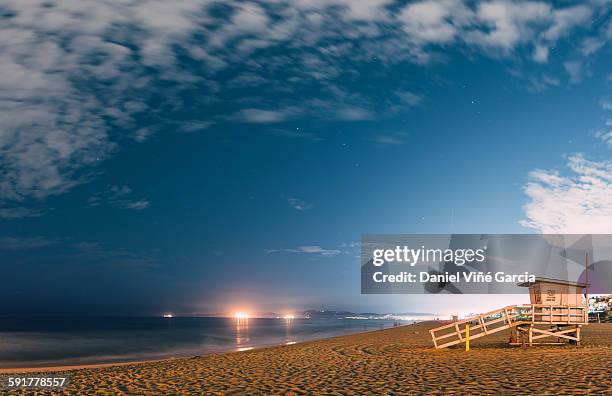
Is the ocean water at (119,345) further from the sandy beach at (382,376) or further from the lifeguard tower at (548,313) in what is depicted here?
the lifeguard tower at (548,313)

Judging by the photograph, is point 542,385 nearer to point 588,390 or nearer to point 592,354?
point 588,390

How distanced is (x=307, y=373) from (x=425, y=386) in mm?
5090

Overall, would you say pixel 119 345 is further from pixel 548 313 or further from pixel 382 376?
pixel 382 376

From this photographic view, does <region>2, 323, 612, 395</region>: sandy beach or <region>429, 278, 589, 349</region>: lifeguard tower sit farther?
<region>429, 278, 589, 349</region>: lifeguard tower

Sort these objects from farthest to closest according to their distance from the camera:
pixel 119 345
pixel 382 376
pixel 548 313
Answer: pixel 119 345 → pixel 548 313 → pixel 382 376

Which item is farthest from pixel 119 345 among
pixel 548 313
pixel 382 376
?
pixel 382 376

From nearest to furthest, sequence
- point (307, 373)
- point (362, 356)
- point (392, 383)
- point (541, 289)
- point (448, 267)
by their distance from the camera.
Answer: point (392, 383), point (307, 373), point (362, 356), point (541, 289), point (448, 267)

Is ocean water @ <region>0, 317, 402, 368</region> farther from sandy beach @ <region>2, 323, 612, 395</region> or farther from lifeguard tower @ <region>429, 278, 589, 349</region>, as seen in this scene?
lifeguard tower @ <region>429, 278, 589, 349</region>

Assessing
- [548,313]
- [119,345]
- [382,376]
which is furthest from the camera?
[119,345]

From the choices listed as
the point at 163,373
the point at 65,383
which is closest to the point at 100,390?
the point at 65,383

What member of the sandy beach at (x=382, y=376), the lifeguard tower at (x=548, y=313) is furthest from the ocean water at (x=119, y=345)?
the lifeguard tower at (x=548, y=313)

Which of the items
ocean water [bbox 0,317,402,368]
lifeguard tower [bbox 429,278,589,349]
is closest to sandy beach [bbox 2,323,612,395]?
lifeguard tower [bbox 429,278,589,349]

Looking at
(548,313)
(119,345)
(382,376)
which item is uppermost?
(548,313)

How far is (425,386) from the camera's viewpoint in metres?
13.5
